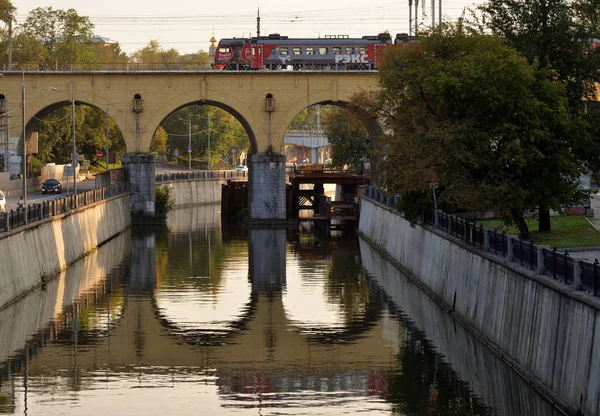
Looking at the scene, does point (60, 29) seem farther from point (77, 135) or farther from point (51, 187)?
point (51, 187)

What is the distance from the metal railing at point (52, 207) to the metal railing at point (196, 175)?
28587mm

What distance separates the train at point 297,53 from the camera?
358 ft

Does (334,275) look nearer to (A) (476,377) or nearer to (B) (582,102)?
(B) (582,102)

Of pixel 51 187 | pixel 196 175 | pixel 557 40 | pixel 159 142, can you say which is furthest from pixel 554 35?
pixel 159 142

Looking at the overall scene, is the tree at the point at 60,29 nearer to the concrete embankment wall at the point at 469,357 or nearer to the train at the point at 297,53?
the train at the point at 297,53

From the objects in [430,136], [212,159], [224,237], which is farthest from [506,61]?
[212,159]

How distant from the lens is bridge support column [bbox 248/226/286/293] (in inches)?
2717

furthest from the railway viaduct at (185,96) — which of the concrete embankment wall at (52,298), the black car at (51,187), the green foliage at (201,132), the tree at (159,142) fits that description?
the green foliage at (201,132)

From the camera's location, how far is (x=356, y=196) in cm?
11169

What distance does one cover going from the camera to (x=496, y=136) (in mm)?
53250

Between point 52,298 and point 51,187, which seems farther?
point 51,187

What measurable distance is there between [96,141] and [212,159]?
35844 millimetres

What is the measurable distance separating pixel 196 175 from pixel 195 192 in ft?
10.5

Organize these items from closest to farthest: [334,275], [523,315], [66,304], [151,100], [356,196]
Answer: [523,315], [66,304], [334,275], [151,100], [356,196]
